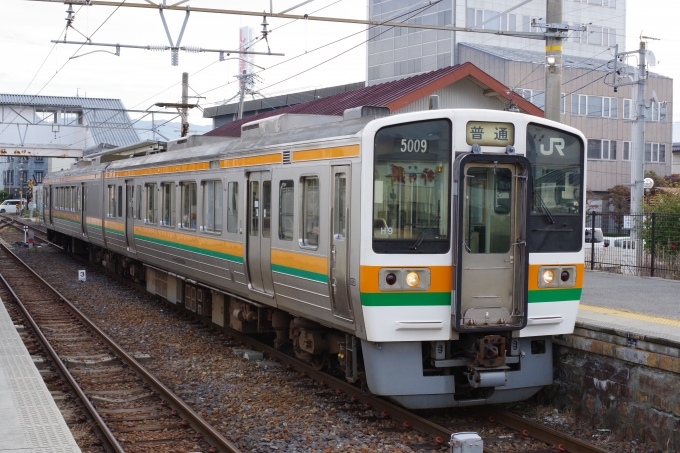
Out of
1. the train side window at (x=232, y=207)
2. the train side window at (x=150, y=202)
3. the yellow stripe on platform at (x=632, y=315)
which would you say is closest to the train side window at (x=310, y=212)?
the train side window at (x=232, y=207)

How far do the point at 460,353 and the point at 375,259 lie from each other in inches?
51.1

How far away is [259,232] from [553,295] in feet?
11.7

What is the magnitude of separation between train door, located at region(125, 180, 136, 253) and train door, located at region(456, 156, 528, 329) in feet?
34.1

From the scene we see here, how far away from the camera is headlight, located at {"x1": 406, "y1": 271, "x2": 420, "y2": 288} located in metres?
7.18

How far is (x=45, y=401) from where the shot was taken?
24.2 feet

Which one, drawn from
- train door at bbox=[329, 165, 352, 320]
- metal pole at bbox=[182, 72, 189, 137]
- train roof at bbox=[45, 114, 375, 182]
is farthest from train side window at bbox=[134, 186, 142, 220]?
metal pole at bbox=[182, 72, 189, 137]

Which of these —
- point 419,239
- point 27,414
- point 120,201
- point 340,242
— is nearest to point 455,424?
point 419,239

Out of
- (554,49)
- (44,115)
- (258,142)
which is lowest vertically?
(258,142)

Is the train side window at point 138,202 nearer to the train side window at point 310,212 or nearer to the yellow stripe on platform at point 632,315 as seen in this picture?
the train side window at point 310,212

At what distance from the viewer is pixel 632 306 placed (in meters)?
10.3

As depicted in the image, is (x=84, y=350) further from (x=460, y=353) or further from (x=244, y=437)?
(x=460, y=353)

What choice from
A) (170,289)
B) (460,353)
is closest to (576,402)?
(460,353)

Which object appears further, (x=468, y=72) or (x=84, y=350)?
(x=468, y=72)

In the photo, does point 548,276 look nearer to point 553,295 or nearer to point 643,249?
point 553,295
